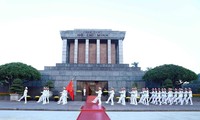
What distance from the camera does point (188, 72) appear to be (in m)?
27.3

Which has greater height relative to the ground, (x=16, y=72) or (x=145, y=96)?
(x=16, y=72)

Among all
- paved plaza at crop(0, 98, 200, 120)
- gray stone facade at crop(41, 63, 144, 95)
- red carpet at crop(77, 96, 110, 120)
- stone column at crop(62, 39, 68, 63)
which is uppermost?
stone column at crop(62, 39, 68, 63)

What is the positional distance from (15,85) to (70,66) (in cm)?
1073

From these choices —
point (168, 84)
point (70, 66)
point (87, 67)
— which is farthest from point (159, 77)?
point (70, 66)

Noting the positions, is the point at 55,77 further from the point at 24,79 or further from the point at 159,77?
the point at 159,77

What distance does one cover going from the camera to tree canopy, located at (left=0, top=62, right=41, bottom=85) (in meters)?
26.1

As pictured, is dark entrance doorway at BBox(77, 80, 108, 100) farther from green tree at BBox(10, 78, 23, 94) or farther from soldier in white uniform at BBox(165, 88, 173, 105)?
soldier in white uniform at BBox(165, 88, 173, 105)

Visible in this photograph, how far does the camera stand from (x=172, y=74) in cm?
2694

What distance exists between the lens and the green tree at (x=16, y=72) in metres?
26.1

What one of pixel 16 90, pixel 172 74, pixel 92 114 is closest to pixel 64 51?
pixel 16 90

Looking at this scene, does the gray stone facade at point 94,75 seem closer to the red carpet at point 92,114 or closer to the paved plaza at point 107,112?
the paved plaza at point 107,112

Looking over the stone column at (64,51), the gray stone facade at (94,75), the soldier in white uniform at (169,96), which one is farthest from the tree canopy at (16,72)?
the soldier in white uniform at (169,96)

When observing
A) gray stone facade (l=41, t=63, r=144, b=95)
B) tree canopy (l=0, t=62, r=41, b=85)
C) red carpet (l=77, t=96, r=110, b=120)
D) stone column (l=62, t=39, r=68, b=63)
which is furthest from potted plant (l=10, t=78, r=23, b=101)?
stone column (l=62, t=39, r=68, b=63)

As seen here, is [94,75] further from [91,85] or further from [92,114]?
[92,114]
